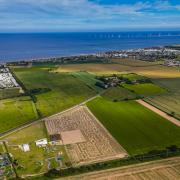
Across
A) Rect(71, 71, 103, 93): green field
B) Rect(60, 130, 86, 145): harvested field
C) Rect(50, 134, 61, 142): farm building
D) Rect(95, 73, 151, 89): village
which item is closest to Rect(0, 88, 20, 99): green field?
Rect(71, 71, 103, 93): green field

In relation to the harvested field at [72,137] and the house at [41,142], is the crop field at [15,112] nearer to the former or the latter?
the house at [41,142]

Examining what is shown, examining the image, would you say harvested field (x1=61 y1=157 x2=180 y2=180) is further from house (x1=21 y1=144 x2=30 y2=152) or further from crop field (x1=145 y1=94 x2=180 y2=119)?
crop field (x1=145 y1=94 x2=180 y2=119)

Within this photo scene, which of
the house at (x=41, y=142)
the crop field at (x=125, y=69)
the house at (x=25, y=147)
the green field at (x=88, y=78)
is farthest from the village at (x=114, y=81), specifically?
the house at (x=25, y=147)

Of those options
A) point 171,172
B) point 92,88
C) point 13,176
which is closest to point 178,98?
point 92,88

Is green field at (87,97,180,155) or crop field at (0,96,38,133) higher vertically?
crop field at (0,96,38,133)

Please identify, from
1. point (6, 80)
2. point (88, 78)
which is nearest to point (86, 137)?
point (88, 78)

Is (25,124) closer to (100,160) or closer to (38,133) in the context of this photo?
(38,133)
